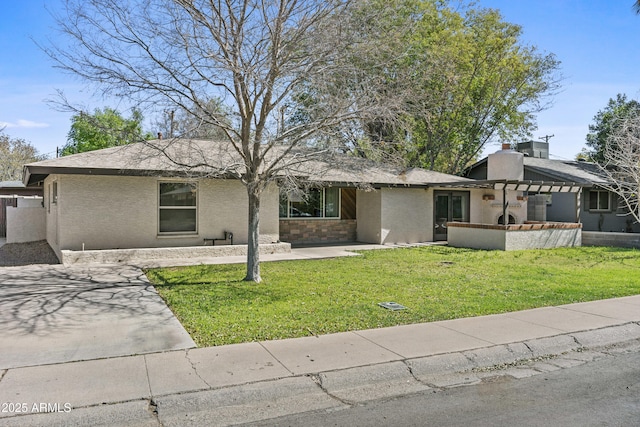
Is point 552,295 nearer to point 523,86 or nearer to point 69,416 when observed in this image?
point 69,416

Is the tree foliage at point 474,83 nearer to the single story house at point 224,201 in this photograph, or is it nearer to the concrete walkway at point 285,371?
the single story house at point 224,201

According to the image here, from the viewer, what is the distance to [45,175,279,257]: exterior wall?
13.1 meters

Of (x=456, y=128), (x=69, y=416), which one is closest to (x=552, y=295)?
(x=69, y=416)

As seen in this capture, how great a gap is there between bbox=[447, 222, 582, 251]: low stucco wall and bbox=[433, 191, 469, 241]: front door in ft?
5.11

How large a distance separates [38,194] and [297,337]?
82.2 feet

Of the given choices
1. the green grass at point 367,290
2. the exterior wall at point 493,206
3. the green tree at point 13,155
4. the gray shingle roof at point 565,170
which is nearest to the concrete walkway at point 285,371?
the green grass at point 367,290

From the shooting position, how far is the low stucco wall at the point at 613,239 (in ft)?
59.2

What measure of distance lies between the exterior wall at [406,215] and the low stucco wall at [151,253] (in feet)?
17.1

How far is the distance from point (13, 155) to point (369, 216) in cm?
3792

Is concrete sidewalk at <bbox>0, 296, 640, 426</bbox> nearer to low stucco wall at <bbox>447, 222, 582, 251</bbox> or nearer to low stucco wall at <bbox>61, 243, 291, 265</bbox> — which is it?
low stucco wall at <bbox>61, 243, 291, 265</bbox>

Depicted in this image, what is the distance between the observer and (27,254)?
48.4 feet

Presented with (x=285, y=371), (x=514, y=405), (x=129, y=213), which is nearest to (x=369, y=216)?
(x=129, y=213)

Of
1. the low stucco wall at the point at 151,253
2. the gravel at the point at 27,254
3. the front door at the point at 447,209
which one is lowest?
the gravel at the point at 27,254

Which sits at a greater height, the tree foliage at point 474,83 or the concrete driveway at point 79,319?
the tree foliage at point 474,83
